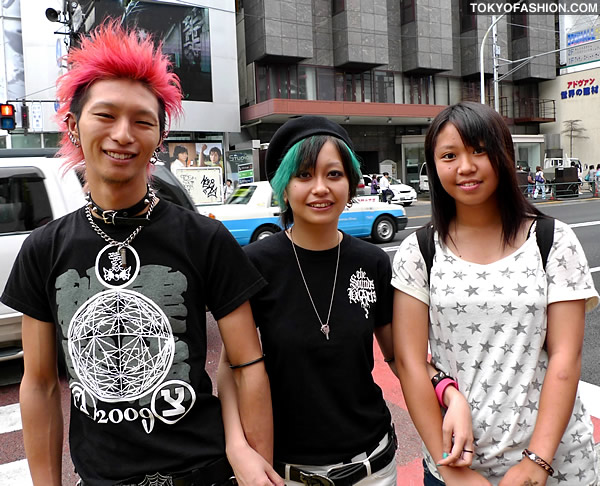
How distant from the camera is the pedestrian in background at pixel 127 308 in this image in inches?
55.9

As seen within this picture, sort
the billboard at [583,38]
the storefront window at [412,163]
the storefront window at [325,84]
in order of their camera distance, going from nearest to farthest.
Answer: the storefront window at [325,84] < the billboard at [583,38] < the storefront window at [412,163]

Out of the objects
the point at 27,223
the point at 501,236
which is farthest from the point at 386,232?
the point at 501,236

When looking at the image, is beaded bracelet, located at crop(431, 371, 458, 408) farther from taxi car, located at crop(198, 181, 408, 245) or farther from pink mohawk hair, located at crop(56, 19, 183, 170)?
taxi car, located at crop(198, 181, 408, 245)

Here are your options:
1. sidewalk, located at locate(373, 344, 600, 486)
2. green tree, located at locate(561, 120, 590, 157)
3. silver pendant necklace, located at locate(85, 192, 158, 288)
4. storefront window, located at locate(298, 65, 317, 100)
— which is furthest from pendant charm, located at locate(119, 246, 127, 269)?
green tree, located at locate(561, 120, 590, 157)

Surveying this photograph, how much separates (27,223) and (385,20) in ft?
100

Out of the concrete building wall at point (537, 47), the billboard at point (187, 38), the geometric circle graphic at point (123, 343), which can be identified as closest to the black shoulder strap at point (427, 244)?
the geometric circle graphic at point (123, 343)

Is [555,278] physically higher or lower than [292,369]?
higher

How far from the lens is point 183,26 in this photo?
26938mm

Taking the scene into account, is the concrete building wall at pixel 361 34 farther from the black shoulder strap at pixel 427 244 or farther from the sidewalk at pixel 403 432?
the black shoulder strap at pixel 427 244

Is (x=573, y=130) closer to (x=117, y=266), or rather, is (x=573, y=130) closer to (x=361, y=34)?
(x=361, y=34)

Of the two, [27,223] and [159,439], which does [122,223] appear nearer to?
[159,439]

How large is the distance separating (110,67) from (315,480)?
1.36 meters

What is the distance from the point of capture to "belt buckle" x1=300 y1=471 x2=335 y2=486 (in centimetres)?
164

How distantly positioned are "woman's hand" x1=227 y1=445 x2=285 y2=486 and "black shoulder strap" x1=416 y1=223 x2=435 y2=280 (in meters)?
0.76
